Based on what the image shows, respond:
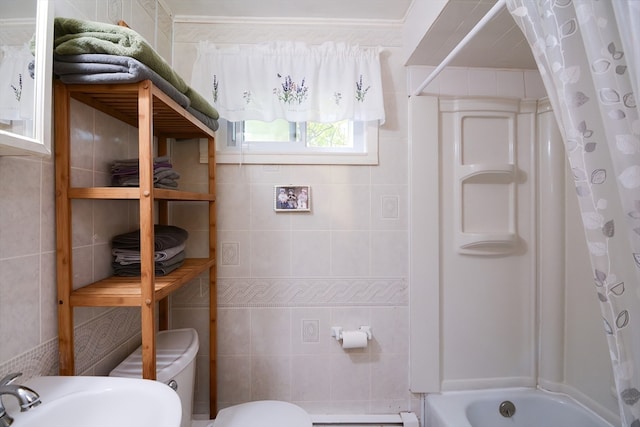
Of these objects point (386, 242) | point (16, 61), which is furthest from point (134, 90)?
point (386, 242)

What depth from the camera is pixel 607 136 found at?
1.64 feet

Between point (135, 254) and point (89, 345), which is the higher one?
point (135, 254)

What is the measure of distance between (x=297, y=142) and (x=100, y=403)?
125cm

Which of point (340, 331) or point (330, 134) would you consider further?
point (330, 134)

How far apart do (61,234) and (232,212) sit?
68cm

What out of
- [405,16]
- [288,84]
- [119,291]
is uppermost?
[405,16]

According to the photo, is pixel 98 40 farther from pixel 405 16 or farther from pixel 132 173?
pixel 405 16

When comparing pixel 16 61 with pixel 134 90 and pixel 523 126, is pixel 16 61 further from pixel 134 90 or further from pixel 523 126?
pixel 523 126

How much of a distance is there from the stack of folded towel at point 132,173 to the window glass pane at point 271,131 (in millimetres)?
542

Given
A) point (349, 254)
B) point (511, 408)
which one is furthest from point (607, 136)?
point (511, 408)

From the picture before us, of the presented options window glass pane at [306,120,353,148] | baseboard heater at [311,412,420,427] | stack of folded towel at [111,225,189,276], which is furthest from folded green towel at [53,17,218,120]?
baseboard heater at [311,412,420,427]

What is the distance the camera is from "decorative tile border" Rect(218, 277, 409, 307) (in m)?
1.38

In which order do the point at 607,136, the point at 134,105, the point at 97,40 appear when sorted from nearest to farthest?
the point at 607,136
the point at 97,40
the point at 134,105

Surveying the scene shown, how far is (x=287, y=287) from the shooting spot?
4.56 feet
